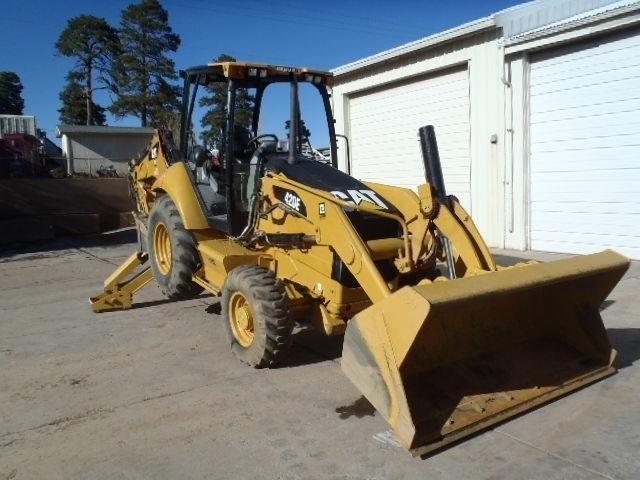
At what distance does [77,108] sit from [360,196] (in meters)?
50.6

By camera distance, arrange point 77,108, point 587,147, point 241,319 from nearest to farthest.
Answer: point 241,319
point 587,147
point 77,108

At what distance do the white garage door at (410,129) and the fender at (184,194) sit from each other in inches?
244

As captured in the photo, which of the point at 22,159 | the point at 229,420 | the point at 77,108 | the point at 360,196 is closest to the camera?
the point at 229,420

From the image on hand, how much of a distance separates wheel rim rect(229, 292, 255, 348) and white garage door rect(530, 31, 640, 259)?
6.42 m

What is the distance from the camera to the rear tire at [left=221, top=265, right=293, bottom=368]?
4.71 metres

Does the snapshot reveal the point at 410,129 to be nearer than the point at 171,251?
No

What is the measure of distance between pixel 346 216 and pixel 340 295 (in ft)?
2.04

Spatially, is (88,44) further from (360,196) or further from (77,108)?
(360,196)

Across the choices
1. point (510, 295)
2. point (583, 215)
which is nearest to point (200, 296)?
point (510, 295)

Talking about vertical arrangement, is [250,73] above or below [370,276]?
above

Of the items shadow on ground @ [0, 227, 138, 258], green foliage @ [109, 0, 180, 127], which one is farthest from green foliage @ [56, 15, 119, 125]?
shadow on ground @ [0, 227, 138, 258]

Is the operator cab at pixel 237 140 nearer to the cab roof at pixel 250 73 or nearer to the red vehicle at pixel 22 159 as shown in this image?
the cab roof at pixel 250 73

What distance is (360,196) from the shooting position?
505 centimetres

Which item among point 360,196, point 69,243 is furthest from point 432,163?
point 69,243
